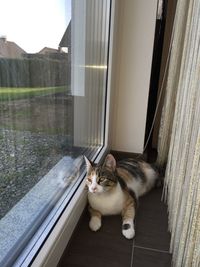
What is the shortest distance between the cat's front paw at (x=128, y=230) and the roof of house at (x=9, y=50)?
96 cm

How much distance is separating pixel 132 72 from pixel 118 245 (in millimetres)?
1337

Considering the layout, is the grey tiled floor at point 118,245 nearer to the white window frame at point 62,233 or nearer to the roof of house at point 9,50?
the white window frame at point 62,233

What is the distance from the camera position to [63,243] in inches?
42.8

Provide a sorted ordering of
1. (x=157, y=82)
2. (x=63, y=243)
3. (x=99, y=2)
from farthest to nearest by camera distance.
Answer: (x=157, y=82) < (x=99, y=2) < (x=63, y=243)

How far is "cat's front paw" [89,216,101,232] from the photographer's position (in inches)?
50.2

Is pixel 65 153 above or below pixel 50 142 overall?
below

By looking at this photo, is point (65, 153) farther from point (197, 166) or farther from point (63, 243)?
point (197, 166)

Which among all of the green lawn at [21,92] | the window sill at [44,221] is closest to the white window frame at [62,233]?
the window sill at [44,221]

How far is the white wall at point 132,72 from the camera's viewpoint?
1858 millimetres

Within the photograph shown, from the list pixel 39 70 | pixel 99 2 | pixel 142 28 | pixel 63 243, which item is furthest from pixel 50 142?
pixel 142 28

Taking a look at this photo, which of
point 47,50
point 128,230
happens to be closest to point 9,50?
point 47,50

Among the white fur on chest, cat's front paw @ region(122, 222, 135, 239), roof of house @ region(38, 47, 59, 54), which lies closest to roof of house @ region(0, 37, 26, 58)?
roof of house @ region(38, 47, 59, 54)

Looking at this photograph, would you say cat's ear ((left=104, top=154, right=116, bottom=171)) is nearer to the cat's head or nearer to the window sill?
the cat's head

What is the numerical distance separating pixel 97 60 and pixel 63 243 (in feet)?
3.80
